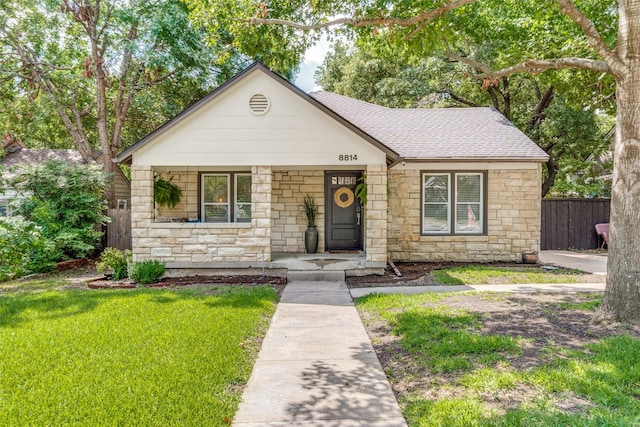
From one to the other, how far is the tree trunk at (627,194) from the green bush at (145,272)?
8.10m

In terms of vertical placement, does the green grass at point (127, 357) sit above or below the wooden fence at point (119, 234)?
below

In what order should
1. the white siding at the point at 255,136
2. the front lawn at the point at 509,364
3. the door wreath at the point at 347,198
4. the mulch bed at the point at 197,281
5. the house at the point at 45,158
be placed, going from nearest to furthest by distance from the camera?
the front lawn at the point at 509,364 < the mulch bed at the point at 197,281 < the white siding at the point at 255,136 < the door wreath at the point at 347,198 < the house at the point at 45,158

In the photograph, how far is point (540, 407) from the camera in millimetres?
3104

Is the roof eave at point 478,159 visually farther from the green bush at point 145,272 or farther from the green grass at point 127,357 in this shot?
the green bush at point 145,272

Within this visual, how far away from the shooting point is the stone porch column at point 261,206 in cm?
920

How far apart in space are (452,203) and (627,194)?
20.5 feet

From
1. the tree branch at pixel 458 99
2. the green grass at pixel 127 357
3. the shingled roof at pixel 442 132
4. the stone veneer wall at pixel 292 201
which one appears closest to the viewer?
the green grass at pixel 127 357

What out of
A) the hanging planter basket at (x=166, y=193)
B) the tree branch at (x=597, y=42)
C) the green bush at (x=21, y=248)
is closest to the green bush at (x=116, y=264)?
the green bush at (x=21, y=248)

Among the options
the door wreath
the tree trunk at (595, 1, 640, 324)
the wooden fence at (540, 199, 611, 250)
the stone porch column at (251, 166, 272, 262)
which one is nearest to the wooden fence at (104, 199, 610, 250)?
the wooden fence at (540, 199, 611, 250)

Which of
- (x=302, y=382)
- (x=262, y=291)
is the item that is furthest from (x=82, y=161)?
(x=302, y=382)

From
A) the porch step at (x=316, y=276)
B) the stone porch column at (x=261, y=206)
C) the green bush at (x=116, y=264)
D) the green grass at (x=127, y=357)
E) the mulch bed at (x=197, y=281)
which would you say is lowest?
the green grass at (x=127, y=357)

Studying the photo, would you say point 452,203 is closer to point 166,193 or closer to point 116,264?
point 166,193

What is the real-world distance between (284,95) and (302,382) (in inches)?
273

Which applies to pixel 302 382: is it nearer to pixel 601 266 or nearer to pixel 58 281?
pixel 58 281
